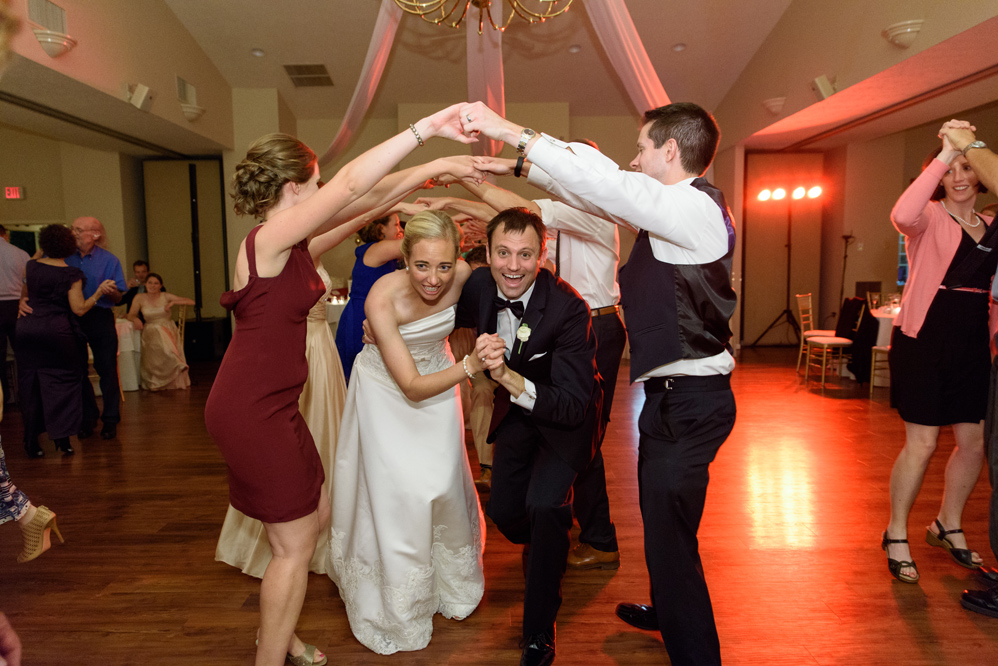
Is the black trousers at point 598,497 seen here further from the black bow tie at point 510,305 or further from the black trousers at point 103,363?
the black trousers at point 103,363

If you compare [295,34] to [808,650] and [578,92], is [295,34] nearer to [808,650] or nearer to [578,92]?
[578,92]

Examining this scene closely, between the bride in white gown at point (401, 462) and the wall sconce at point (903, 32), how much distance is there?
509 cm

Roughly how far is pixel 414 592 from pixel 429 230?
3.94ft

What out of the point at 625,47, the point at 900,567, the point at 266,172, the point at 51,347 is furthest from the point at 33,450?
the point at 900,567

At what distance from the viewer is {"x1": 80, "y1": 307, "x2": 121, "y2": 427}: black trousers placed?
16.4ft

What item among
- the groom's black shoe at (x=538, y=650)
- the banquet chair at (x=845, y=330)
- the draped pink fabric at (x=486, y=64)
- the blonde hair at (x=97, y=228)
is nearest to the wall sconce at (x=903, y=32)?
the banquet chair at (x=845, y=330)

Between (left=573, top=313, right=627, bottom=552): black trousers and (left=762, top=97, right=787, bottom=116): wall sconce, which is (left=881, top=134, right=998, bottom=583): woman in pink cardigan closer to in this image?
(left=573, top=313, right=627, bottom=552): black trousers

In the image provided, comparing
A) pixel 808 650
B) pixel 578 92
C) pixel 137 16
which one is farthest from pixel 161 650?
pixel 578 92

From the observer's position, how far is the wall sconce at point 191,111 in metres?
7.33

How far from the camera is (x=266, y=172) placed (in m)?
1.76

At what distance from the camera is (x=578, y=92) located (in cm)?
895

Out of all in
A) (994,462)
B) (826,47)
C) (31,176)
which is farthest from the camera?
(31,176)

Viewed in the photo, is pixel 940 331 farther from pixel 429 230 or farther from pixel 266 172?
pixel 266 172

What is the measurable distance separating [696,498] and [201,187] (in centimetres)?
936
